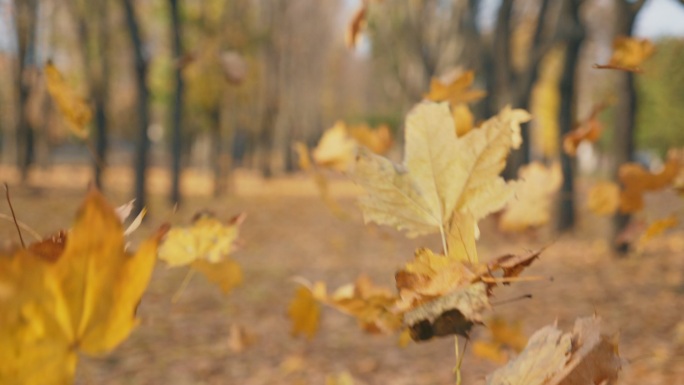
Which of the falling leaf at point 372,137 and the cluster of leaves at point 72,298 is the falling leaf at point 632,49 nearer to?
the falling leaf at point 372,137

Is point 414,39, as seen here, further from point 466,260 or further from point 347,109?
point 347,109

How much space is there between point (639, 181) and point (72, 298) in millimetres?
851

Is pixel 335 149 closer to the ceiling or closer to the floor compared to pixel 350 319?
closer to the ceiling

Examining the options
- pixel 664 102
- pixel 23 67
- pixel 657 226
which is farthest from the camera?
pixel 664 102

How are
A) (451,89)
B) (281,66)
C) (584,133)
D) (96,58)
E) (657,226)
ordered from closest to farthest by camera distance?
(451,89)
(657,226)
(584,133)
(96,58)
(281,66)

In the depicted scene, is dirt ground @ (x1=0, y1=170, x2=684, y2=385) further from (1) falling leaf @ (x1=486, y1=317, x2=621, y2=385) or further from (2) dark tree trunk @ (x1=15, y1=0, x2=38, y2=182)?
(2) dark tree trunk @ (x1=15, y1=0, x2=38, y2=182)

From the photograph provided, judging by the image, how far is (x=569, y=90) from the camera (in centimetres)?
721

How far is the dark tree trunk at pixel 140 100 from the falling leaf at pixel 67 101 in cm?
665

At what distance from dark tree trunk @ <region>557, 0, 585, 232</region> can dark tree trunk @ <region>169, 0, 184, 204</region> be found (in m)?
4.74

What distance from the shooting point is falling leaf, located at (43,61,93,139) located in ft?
2.13

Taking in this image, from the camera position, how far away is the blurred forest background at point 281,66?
6562 mm

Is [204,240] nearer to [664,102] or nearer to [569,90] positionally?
[569,90]

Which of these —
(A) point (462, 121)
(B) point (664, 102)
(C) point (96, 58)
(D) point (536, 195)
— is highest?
(A) point (462, 121)

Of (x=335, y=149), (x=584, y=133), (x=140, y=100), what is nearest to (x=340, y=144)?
(x=335, y=149)
